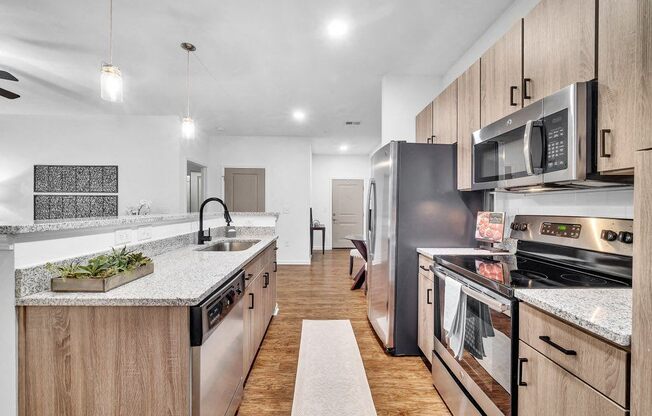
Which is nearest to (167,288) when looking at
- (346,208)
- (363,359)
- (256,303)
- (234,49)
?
(256,303)

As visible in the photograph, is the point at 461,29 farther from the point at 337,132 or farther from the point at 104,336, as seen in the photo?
the point at 337,132

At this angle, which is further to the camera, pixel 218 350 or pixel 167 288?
pixel 218 350

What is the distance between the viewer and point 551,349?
112cm

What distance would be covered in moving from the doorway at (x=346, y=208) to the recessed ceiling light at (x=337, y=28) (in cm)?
616

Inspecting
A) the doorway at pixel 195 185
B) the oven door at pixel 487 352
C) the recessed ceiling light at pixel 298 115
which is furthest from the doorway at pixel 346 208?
the oven door at pixel 487 352

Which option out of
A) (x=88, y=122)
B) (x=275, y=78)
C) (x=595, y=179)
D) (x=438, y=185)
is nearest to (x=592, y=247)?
(x=595, y=179)

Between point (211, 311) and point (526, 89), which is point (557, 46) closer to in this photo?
point (526, 89)

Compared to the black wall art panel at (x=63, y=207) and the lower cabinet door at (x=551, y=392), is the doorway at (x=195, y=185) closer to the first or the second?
the black wall art panel at (x=63, y=207)

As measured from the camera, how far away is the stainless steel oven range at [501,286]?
1.36 m

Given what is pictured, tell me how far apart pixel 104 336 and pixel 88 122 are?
5495mm

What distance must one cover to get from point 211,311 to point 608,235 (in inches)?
70.5

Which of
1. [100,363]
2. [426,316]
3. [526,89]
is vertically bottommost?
[426,316]

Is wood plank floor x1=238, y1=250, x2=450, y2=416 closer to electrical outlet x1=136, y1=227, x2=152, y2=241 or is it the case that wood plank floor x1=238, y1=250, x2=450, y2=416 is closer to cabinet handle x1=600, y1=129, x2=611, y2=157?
electrical outlet x1=136, y1=227, x2=152, y2=241

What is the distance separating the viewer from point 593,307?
106cm
